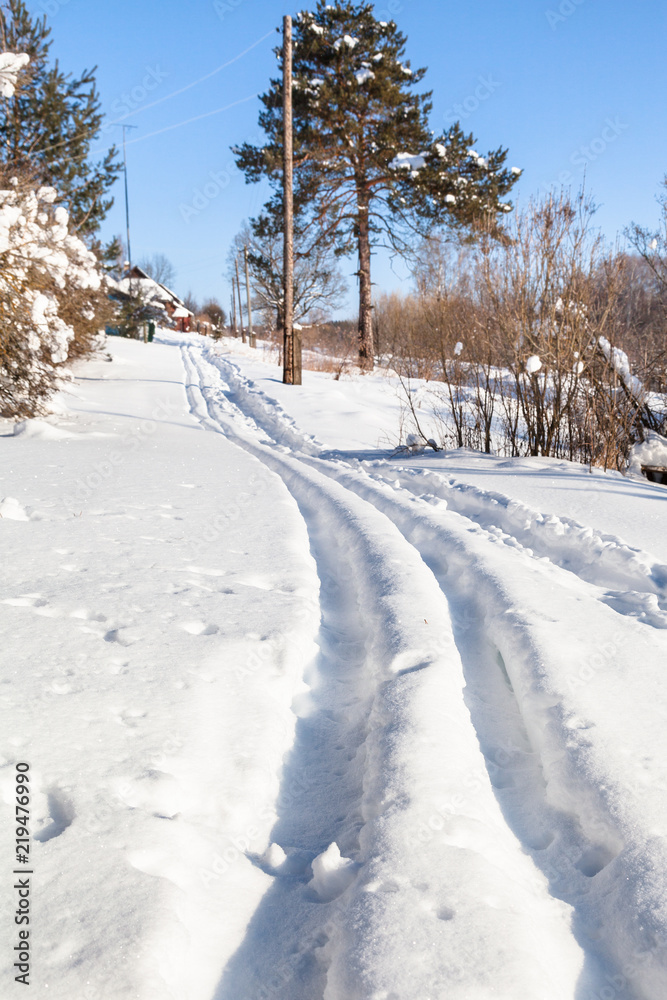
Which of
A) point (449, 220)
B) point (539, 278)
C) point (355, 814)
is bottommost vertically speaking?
point (355, 814)

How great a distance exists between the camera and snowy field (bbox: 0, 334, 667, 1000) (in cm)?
123

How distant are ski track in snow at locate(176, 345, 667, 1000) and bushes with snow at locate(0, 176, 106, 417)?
4889 mm

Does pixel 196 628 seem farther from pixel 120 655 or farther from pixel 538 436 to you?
pixel 538 436

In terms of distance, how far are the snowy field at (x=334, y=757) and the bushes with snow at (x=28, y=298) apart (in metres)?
3.15

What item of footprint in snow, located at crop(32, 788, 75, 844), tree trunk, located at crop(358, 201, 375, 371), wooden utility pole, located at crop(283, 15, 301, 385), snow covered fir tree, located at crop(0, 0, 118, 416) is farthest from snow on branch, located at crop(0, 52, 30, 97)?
tree trunk, located at crop(358, 201, 375, 371)

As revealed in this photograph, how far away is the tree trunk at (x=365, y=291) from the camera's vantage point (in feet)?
58.6

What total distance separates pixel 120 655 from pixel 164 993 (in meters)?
1.22

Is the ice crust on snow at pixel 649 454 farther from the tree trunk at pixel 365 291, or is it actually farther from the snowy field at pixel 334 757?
the tree trunk at pixel 365 291

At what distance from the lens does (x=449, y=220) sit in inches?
672

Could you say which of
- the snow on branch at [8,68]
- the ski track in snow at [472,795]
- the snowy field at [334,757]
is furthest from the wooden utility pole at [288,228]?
the ski track in snow at [472,795]

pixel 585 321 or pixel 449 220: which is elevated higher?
pixel 449 220

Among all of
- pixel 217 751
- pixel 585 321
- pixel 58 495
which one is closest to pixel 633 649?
pixel 217 751

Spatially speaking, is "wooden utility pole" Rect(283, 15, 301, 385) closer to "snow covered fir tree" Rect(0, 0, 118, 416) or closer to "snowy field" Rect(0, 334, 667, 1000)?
"snow covered fir tree" Rect(0, 0, 118, 416)

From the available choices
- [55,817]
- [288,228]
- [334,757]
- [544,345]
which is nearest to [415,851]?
[334,757]
